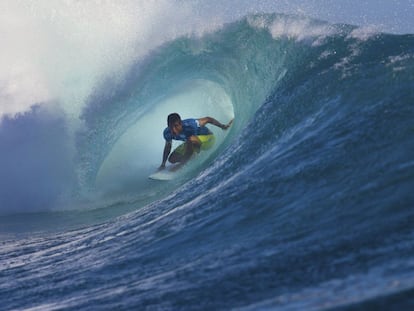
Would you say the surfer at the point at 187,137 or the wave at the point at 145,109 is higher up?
the wave at the point at 145,109

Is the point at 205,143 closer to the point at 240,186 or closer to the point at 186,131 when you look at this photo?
the point at 186,131

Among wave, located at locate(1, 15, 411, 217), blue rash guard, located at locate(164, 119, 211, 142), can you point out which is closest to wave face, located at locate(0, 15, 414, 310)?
wave, located at locate(1, 15, 411, 217)

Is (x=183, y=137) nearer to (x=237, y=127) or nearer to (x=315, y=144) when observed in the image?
(x=237, y=127)

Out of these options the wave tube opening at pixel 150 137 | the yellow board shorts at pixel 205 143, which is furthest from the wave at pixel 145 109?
the yellow board shorts at pixel 205 143

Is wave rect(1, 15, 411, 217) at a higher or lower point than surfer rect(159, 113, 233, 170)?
higher

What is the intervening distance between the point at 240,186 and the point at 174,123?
3320 millimetres

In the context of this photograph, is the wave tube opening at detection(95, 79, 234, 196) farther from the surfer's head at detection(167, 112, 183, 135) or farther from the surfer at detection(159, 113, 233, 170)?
the surfer's head at detection(167, 112, 183, 135)

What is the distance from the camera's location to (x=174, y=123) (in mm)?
10656

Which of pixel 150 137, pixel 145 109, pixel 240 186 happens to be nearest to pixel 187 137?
pixel 150 137

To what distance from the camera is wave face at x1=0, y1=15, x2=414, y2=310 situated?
14.9ft

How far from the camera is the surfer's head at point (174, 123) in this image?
10.6 meters

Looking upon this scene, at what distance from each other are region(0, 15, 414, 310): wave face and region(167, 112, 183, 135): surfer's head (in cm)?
71

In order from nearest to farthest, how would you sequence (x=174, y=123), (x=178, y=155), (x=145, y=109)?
(x=174, y=123) → (x=178, y=155) → (x=145, y=109)

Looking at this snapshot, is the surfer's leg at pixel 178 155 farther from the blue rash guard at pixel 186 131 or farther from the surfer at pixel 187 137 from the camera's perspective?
the blue rash guard at pixel 186 131
